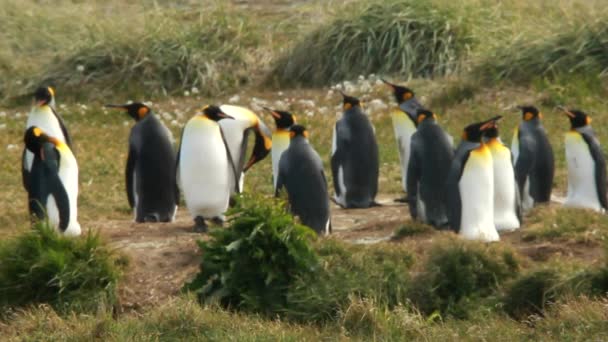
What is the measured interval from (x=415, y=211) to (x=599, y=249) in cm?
178

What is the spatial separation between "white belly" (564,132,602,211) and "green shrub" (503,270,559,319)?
A: 2678 mm

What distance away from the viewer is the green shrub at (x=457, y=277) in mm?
9023

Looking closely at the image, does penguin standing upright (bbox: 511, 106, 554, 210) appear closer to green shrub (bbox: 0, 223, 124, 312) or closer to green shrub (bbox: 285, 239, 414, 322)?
green shrub (bbox: 285, 239, 414, 322)

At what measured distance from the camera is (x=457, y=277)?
9102 mm

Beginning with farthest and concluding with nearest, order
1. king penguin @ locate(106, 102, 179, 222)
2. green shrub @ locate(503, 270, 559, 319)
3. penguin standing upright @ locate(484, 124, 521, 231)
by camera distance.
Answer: king penguin @ locate(106, 102, 179, 222) → penguin standing upright @ locate(484, 124, 521, 231) → green shrub @ locate(503, 270, 559, 319)

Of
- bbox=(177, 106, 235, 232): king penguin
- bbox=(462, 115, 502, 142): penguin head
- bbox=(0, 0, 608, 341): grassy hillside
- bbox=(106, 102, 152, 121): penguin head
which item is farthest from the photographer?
bbox=(106, 102, 152, 121): penguin head

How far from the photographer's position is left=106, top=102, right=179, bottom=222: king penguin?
1168cm

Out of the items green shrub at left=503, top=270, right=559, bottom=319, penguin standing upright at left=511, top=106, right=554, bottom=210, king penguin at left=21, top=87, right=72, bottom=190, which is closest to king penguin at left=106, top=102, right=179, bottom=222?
king penguin at left=21, top=87, right=72, bottom=190

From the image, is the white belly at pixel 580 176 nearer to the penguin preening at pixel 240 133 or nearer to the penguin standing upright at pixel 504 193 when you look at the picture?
the penguin standing upright at pixel 504 193

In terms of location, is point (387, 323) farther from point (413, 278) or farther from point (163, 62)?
point (163, 62)

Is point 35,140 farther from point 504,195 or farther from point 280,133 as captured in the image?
point 504,195

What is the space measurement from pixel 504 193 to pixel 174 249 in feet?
8.11

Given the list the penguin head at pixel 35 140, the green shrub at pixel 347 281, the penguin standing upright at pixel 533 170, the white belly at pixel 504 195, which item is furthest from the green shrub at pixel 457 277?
the penguin head at pixel 35 140

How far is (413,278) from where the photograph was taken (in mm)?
9180
